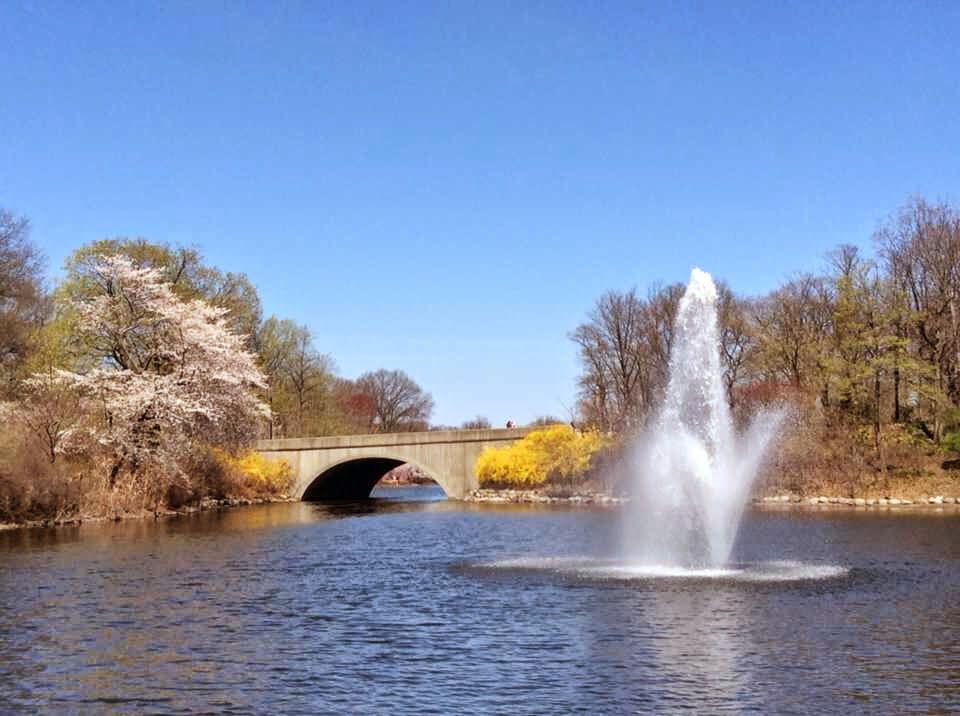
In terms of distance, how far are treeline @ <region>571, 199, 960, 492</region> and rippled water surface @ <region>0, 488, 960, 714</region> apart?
982 inches

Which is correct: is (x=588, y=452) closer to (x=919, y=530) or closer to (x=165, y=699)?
(x=919, y=530)

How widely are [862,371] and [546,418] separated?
2944cm

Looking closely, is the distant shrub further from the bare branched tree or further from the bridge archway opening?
the bare branched tree

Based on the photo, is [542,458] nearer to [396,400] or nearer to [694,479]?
[694,479]

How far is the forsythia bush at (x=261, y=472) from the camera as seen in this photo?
229 feet

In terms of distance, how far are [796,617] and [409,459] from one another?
55.4 metres

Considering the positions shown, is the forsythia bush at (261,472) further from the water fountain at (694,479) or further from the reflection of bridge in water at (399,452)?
the water fountain at (694,479)

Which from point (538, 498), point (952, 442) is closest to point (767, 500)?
point (952, 442)

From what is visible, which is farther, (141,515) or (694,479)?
(141,515)

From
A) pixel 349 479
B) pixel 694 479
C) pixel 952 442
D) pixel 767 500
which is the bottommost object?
pixel 767 500

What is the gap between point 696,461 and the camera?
29516 mm

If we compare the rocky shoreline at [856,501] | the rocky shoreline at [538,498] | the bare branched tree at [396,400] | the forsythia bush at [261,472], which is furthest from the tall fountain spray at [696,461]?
the bare branched tree at [396,400]

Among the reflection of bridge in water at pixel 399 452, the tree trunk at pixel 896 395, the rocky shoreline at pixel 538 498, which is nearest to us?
the tree trunk at pixel 896 395

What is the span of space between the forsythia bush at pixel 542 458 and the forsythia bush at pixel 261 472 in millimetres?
15908
